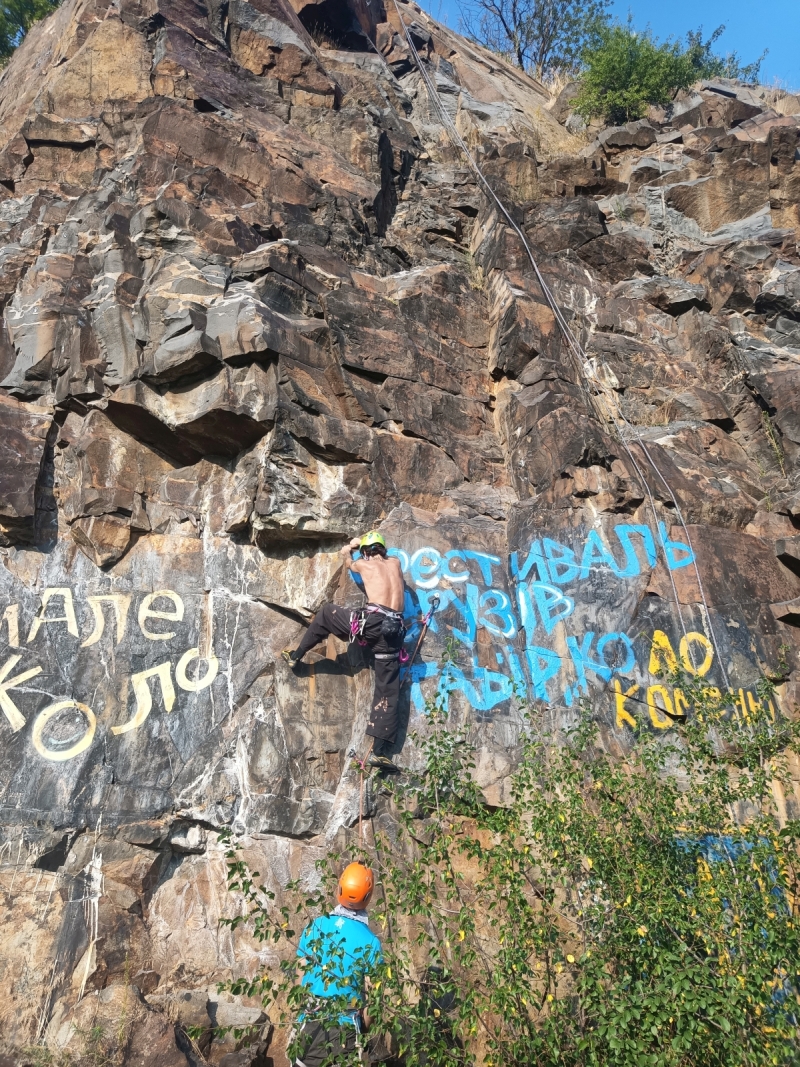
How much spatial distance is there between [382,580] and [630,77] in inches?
582

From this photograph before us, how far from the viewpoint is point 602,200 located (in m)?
14.1

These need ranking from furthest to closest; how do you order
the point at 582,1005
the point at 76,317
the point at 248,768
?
the point at 76,317, the point at 248,768, the point at 582,1005

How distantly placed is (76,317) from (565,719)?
21.1 feet

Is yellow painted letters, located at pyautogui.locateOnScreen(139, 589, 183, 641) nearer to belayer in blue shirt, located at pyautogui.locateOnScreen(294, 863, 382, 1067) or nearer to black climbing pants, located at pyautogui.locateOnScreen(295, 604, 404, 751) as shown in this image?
black climbing pants, located at pyautogui.locateOnScreen(295, 604, 404, 751)

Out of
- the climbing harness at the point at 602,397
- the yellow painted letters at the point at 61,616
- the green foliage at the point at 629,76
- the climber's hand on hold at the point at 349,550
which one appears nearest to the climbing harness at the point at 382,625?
the climber's hand on hold at the point at 349,550

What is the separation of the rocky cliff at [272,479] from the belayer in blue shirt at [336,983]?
1.35m

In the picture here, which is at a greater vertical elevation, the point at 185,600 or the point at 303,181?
the point at 303,181

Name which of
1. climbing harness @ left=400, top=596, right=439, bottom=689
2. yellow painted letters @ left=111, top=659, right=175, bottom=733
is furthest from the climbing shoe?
yellow painted letters @ left=111, top=659, right=175, bottom=733

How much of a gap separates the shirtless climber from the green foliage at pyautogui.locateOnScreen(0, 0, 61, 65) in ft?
53.2

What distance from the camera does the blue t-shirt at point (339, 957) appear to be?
416 cm

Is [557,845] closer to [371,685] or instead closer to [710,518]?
[371,685]

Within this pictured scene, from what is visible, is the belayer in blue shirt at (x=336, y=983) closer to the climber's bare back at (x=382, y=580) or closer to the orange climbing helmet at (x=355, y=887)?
the orange climbing helmet at (x=355, y=887)

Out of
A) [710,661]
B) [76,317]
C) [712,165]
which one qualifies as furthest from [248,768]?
[712,165]

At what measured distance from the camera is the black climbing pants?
22.5ft
